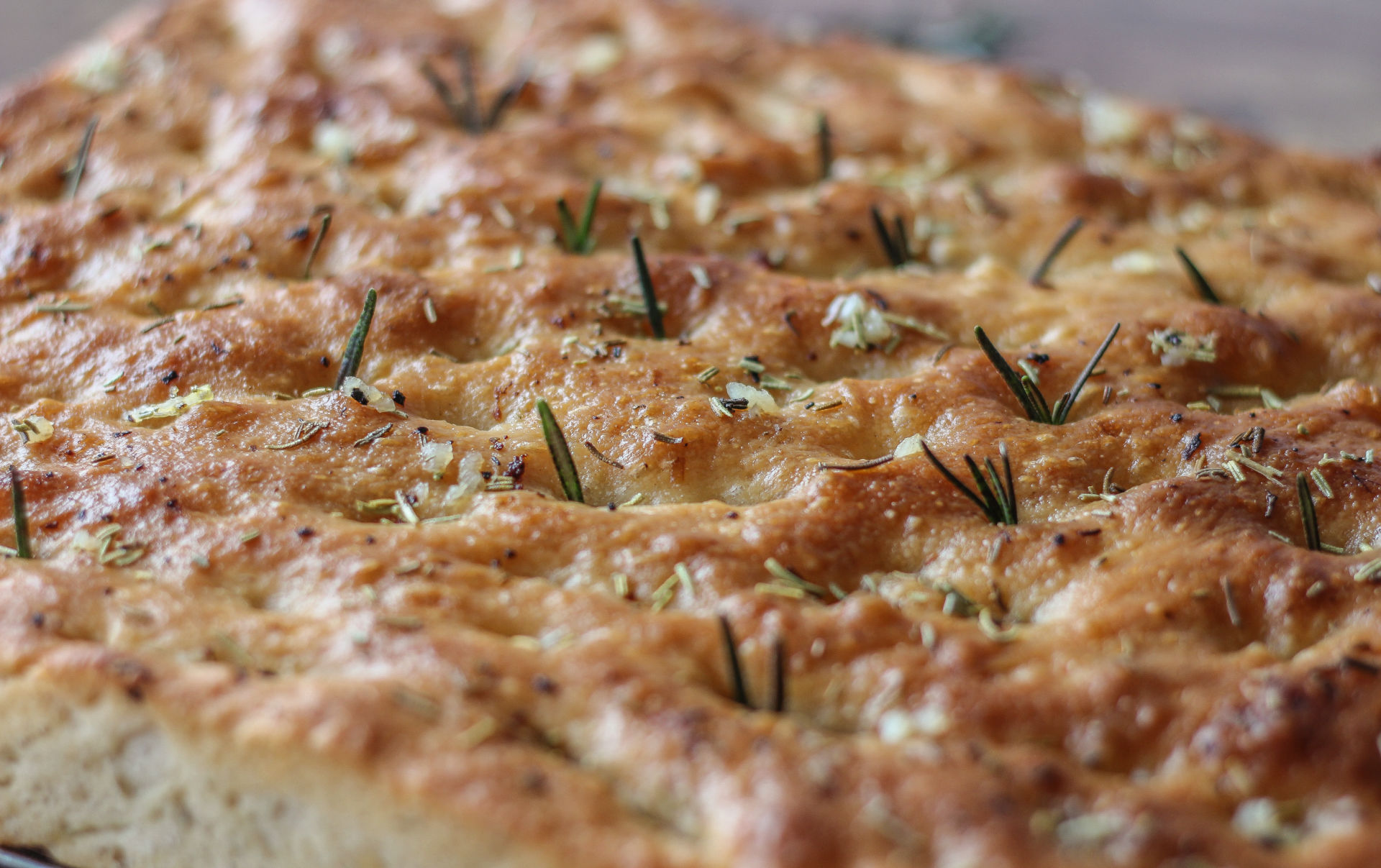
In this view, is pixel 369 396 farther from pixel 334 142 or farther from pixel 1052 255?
pixel 1052 255

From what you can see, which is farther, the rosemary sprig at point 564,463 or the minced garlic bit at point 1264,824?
the rosemary sprig at point 564,463

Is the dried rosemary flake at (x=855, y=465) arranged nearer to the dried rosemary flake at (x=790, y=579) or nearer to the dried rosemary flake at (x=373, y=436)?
the dried rosemary flake at (x=790, y=579)

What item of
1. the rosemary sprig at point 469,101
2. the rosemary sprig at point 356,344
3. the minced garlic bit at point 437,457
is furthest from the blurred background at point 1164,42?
the minced garlic bit at point 437,457

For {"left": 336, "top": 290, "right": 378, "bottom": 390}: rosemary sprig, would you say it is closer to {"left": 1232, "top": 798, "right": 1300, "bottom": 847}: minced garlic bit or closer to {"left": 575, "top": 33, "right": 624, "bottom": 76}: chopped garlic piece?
{"left": 575, "top": 33, "right": 624, "bottom": 76}: chopped garlic piece

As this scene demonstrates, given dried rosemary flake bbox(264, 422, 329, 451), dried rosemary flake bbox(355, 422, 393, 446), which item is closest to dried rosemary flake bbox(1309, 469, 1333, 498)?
dried rosemary flake bbox(355, 422, 393, 446)

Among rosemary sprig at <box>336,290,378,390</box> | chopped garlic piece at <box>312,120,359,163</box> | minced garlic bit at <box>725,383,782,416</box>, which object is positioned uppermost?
chopped garlic piece at <box>312,120,359,163</box>

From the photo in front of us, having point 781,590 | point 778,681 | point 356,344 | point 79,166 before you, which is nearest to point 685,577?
point 781,590
